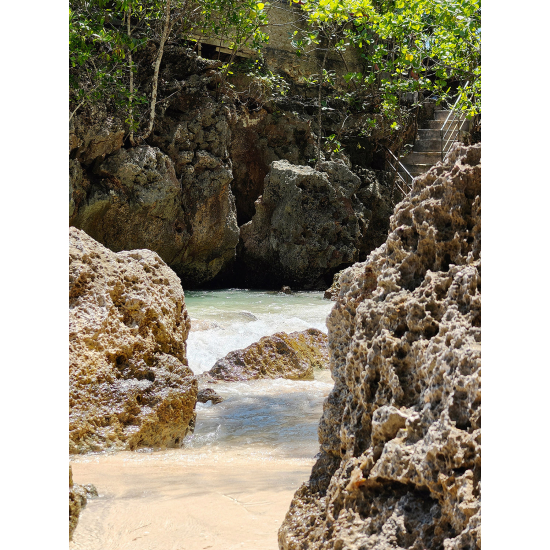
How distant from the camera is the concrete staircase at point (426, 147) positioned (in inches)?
621

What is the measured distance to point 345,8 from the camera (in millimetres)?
8867

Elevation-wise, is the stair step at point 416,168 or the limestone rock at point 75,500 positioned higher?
the stair step at point 416,168

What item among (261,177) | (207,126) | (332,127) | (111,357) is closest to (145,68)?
(207,126)

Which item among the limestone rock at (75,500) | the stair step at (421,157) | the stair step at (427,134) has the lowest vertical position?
the limestone rock at (75,500)

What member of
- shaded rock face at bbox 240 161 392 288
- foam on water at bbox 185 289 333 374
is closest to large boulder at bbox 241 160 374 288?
shaded rock face at bbox 240 161 392 288

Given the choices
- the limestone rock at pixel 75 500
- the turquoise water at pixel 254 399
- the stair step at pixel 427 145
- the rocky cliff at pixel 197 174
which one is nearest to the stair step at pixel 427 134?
the stair step at pixel 427 145

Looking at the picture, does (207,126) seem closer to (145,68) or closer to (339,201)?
(145,68)

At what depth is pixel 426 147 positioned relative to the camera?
16266 millimetres

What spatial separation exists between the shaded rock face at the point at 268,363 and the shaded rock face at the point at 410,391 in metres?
3.90

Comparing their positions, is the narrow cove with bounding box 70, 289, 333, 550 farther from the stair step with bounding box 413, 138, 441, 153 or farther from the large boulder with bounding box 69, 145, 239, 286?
the stair step with bounding box 413, 138, 441, 153

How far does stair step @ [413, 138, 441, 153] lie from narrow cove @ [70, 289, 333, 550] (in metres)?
11.9

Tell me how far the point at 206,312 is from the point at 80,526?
290 inches

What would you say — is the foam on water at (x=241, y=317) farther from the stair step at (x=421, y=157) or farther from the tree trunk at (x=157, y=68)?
the stair step at (x=421, y=157)

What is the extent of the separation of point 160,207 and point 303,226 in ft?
10.1
